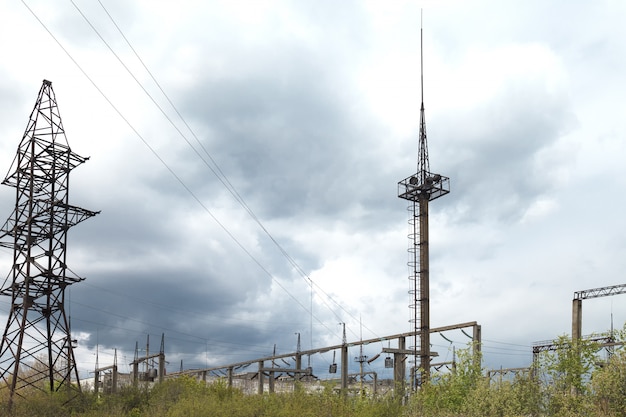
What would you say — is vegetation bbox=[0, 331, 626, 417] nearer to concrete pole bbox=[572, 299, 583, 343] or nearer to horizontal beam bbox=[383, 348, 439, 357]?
horizontal beam bbox=[383, 348, 439, 357]

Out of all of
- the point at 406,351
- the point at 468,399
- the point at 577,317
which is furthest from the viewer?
the point at 577,317

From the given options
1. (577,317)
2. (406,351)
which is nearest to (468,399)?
(406,351)

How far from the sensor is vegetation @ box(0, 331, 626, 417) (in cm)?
2205

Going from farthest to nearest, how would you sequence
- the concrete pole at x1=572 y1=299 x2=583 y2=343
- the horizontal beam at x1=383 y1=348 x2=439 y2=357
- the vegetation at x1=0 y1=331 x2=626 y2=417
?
the concrete pole at x1=572 y1=299 x2=583 y2=343, the horizontal beam at x1=383 y1=348 x2=439 y2=357, the vegetation at x1=0 y1=331 x2=626 y2=417

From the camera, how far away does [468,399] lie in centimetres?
2541

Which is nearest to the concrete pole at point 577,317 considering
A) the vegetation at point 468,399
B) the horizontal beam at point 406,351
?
the horizontal beam at point 406,351

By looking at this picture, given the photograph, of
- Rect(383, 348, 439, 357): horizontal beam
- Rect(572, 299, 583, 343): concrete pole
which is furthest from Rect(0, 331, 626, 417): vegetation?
Rect(572, 299, 583, 343): concrete pole

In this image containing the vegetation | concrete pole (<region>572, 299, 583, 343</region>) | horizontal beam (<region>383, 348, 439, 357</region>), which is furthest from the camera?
concrete pole (<region>572, 299, 583, 343</region>)

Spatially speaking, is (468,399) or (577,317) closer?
(468,399)

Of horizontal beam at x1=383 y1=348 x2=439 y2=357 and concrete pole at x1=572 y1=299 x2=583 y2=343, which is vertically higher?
concrete pole at x1=572 y1=299 x2=583 y2=343

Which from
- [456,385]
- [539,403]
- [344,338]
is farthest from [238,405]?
[344,338]

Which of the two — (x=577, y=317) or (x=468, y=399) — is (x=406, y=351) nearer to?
(x=468, y=399)

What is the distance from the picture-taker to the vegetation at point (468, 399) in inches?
868

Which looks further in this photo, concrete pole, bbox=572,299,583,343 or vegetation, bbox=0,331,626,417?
concrete pole, bbox=572,299,583,343
